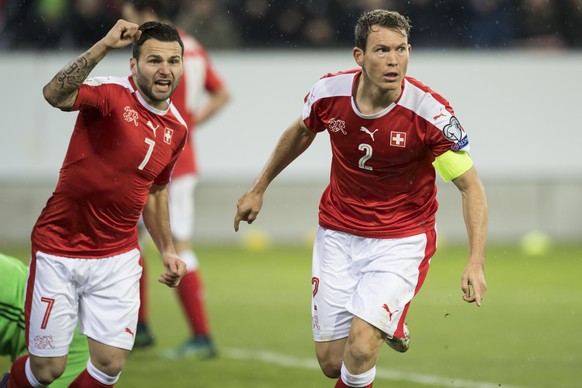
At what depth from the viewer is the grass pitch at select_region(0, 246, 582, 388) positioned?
822 centimetres

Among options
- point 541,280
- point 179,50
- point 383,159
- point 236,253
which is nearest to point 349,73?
point 383,159

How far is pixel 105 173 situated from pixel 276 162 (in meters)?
1.03

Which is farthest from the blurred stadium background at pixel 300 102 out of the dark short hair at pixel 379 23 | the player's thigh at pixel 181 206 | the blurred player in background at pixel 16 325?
the dark short hair at pixel 379 23

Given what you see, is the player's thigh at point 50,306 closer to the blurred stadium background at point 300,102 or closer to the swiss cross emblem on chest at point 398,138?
the swiss cross emblem on chest at point 398,138

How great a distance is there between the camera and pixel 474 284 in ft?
19.4

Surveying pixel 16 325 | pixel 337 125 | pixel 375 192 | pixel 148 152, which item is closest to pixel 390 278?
pixel 375 192

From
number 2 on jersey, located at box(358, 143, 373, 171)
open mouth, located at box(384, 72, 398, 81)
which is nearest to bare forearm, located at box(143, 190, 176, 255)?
number 2 on jersey, located at box(358, 143, 373, 171)

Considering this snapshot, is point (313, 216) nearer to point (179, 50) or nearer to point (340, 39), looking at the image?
point (340, 39)

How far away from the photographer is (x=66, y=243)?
6.45 metres

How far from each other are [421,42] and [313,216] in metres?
2.63

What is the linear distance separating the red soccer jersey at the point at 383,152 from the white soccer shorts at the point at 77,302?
1.24 m

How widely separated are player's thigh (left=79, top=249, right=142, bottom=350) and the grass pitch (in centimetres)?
146

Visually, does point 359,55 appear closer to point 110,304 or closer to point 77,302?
point 110,304

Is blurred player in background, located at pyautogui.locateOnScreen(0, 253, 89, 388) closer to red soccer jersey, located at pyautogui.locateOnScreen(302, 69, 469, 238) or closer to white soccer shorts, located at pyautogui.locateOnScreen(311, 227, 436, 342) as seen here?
white soccer shorts, located at pyautogui.locateOnScreen(311, 227, 436, 342)
